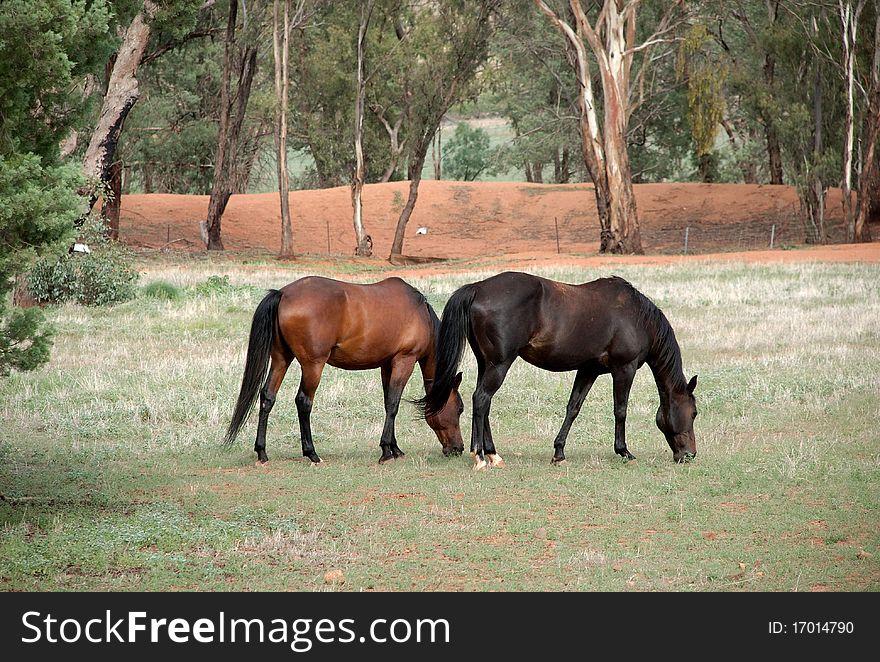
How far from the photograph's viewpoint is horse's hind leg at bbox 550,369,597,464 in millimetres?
10797

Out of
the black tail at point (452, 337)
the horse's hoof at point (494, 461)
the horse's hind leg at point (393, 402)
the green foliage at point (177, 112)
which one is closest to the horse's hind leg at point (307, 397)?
the horse's hind leg at point (393, 402)

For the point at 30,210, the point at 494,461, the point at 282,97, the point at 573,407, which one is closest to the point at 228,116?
the point at 282,97

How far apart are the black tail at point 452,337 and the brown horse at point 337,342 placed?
157 millimetres

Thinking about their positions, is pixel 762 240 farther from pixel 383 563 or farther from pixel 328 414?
pixel 383 563

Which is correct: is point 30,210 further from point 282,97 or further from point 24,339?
point 282,97

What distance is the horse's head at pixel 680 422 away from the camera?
10795 millimetres

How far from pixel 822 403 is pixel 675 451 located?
3.78m

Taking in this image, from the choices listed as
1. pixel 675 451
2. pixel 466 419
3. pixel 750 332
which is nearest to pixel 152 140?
pixel 750 332

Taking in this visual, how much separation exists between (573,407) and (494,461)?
1.05 metres

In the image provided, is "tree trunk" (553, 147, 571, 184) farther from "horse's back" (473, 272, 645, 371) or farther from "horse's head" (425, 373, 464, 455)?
"horse's head" (425, 373, 464, 455)

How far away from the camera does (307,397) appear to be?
10672 millimetres

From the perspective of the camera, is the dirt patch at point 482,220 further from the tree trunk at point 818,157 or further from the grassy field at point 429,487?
the grassy field at point 429,487

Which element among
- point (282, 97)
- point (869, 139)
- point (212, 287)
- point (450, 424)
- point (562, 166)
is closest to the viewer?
point (450, 424)

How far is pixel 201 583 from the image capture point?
22.9 feet
